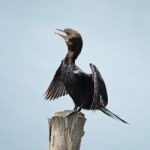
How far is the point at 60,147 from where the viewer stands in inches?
232

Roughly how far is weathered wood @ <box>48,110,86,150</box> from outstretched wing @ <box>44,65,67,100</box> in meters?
1.77

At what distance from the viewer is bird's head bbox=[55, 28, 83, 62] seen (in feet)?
22.9

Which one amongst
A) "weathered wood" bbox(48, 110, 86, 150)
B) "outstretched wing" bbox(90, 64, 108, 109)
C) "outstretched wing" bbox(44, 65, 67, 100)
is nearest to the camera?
"weathered wood" bbox(48, 110, 86, 150)

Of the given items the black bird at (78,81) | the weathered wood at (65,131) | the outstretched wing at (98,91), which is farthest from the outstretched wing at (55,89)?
the weathered wood at (65,131)

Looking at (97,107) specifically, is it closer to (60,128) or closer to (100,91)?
(100,91)

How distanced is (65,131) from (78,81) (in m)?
1.33

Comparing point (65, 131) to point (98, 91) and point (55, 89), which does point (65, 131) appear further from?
point (55, 89)

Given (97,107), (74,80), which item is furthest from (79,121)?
(74,80)

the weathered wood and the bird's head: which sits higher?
the bird's head

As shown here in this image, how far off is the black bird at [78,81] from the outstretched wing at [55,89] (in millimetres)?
424

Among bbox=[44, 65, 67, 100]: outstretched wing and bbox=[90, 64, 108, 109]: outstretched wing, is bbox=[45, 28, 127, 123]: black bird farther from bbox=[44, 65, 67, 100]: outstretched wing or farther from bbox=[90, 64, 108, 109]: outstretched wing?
bbox=[44, 65, 67, 100]: outstretched wing

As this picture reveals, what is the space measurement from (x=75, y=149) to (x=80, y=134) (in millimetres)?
212

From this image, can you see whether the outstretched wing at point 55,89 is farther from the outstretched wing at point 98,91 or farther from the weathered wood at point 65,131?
the weathered wood at point 65,131

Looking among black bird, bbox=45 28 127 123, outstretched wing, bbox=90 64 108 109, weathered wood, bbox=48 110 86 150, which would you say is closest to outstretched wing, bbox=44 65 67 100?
black bird, bbox=45 28 127 123
